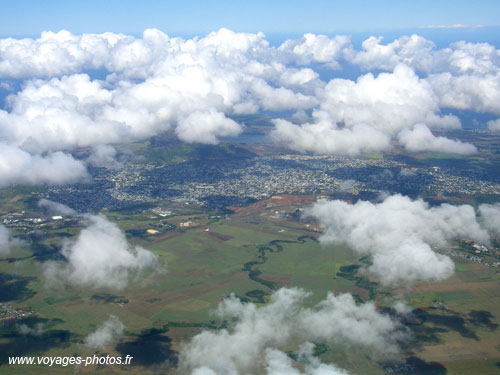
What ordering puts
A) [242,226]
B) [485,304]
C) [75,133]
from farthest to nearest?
[75,133]
[242,226]
[485,304]

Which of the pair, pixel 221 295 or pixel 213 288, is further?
pixel 213 288

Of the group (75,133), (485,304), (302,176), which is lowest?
(485,304)

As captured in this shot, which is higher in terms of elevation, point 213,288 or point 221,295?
point 213,288

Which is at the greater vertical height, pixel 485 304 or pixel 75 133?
pixel 75 133

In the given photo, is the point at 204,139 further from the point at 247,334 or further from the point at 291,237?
the point at 247,334

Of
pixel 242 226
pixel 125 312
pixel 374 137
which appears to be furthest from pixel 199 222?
pixel 374 137

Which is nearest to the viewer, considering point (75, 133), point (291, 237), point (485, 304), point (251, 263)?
point (485, 304)

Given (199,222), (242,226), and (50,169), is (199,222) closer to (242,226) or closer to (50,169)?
(242,226)

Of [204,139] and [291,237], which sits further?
[204,139]

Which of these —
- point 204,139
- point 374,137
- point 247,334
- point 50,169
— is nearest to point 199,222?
point 247,334
